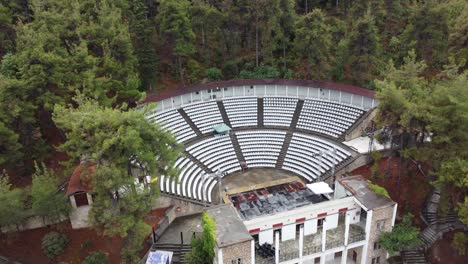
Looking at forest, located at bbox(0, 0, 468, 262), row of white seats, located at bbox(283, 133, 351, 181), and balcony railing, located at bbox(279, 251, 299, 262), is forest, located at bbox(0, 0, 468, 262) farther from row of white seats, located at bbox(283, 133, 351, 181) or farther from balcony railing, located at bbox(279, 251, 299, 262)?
balcony railing, located at bbox(279, 251, 299, 262)

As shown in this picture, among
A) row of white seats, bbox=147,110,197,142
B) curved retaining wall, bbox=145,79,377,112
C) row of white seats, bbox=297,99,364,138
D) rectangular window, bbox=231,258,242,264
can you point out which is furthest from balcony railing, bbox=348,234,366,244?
row of white seats, bbox=147,110,197,142

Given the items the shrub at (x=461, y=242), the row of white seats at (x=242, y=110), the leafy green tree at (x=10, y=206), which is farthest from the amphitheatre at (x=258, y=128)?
the shrub at (x=461, y=242)

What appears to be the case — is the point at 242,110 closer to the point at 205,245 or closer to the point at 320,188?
the point at 320,188

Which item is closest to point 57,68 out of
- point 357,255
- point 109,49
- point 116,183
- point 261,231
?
point 109,49

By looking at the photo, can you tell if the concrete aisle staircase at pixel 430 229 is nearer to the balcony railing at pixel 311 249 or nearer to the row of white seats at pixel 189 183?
the balcony railing at pixel 311 249

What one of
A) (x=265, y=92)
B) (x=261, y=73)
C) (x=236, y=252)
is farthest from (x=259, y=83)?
(x=236, y=252)
